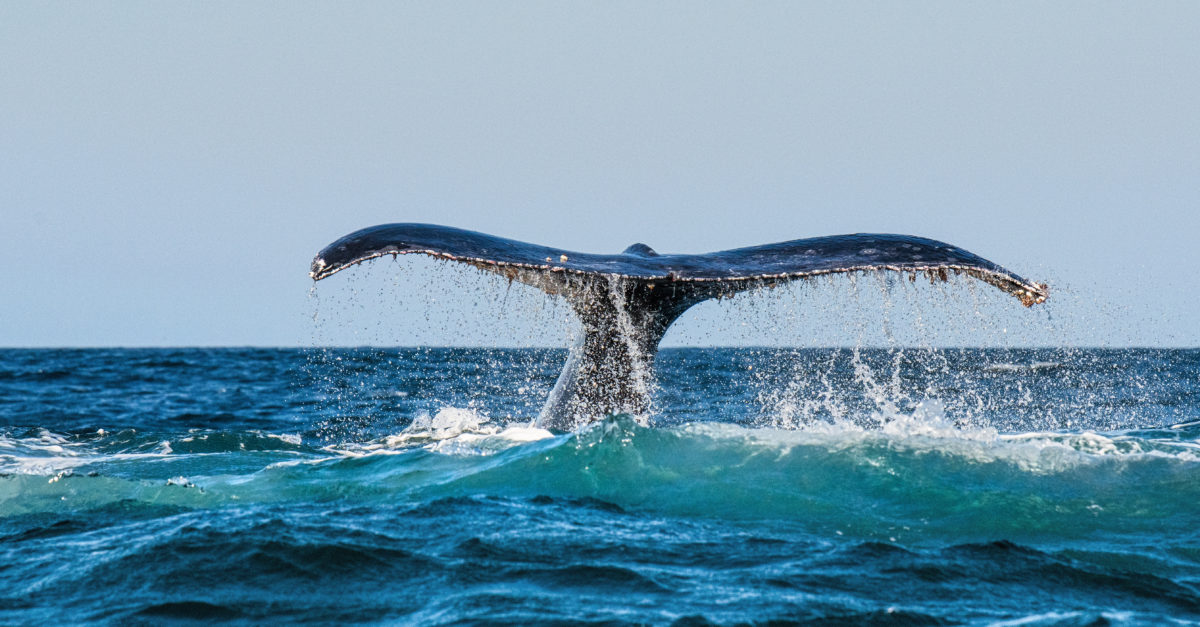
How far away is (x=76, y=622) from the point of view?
162 inches

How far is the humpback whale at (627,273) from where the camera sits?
6.07 m

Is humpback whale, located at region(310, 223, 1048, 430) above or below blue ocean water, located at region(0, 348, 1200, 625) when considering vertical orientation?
above

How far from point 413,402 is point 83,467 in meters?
11.3

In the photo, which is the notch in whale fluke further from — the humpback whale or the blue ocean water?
the blue ocean water

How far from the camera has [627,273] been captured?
6637mm

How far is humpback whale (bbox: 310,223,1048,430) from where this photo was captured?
607 cm

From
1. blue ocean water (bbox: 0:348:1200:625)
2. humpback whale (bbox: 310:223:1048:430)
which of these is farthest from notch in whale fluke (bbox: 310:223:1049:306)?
blue ocean water (bbox: 0:348:1200:625)

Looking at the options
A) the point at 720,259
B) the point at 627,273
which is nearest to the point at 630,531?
the point at 627,273

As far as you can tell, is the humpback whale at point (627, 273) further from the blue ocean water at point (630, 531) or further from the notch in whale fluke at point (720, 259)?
the blue ocean water at point (630, 531)

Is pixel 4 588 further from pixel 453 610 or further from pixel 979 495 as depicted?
pixel 979 495

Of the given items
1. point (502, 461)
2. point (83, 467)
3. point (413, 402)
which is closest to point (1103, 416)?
point (413, 402)

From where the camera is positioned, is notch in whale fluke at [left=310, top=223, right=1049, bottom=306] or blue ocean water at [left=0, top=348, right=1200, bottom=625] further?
notch in whale fluke at [left=310, top=223, right=1049, bottom=306]

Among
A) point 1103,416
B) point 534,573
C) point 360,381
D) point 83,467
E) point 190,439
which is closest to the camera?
point 534,573

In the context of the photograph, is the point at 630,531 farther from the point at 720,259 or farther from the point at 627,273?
the point at 720,259
